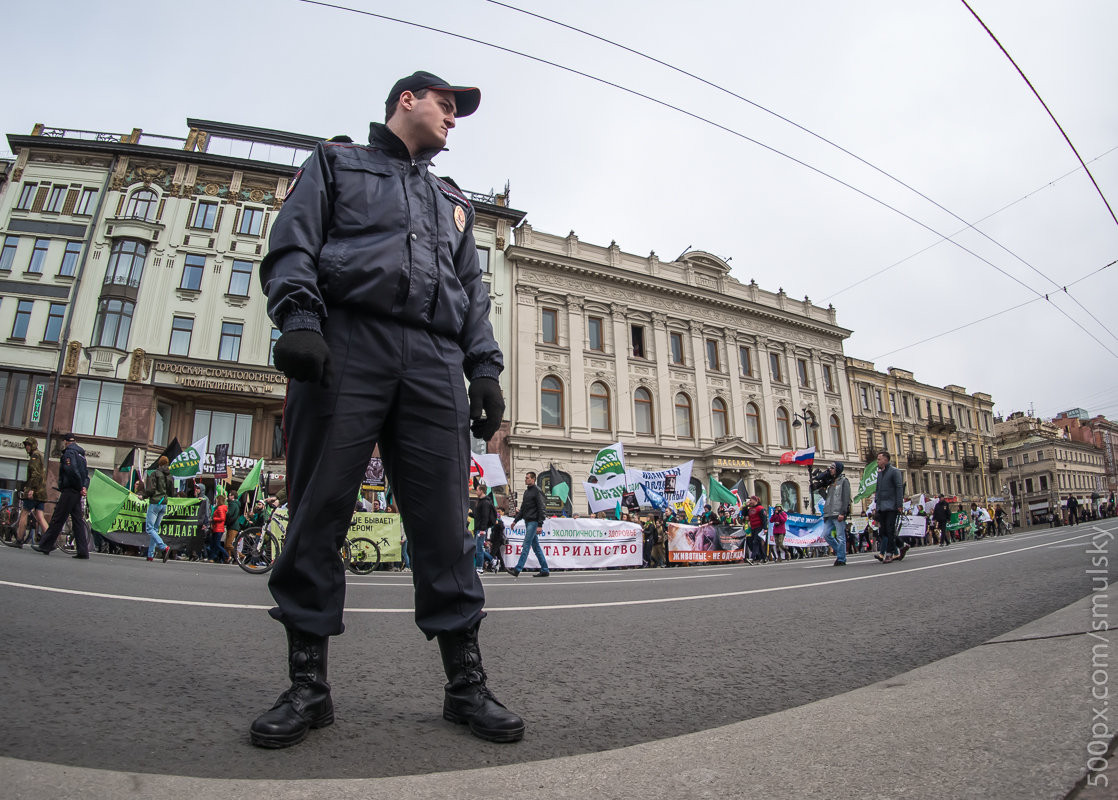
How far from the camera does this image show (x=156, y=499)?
38.5 feet

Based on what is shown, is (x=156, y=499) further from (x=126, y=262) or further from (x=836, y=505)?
(x=126, y=262)

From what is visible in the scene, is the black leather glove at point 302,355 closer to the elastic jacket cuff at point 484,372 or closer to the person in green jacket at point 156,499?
the elastic jacket cuff at point 484,372

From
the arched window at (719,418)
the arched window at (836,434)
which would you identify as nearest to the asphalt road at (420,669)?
the arched window at (719,418)

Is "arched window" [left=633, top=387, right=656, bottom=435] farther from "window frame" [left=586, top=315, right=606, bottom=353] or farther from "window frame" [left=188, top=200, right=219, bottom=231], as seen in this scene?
"window frame" [left=188, top=200, right=219, bottom=231]

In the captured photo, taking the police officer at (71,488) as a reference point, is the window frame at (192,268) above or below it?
above

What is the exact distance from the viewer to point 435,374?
6.61 ft

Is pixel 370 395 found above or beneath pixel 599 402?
beneath

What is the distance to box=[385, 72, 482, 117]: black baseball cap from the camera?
7.50 ft

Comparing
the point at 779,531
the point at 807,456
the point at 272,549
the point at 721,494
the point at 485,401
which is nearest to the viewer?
the point at 485,401

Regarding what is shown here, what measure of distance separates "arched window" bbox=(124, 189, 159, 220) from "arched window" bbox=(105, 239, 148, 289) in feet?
5.50

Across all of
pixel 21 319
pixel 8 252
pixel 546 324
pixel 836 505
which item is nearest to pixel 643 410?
pixel 546 324

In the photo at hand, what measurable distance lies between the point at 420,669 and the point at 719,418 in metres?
34.4

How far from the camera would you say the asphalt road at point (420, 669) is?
1462mm

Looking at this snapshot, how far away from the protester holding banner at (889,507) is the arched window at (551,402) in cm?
2031
